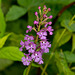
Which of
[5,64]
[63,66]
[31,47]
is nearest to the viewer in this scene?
[31,47]

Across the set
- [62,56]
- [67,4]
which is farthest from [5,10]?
[62,56]

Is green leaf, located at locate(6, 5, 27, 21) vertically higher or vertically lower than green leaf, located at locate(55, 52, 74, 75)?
higher

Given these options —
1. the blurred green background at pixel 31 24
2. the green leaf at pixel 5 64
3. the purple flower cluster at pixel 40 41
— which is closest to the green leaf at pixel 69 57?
the blurred green background at pixel 31 24

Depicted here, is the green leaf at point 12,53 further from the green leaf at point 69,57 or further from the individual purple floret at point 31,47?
the green leaf at point 69,57

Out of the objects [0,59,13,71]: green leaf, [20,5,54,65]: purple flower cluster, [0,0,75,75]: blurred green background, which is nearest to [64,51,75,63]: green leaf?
[0,0,75,75]: blurred green background

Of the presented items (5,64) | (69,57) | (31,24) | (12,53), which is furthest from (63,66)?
(5,64)

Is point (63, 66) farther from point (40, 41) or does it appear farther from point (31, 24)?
point (31, 24)

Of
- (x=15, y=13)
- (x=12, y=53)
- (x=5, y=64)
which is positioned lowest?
(x=5, y=64)

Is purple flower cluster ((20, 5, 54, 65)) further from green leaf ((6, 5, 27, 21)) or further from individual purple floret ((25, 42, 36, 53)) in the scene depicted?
green leaf ((6, 5, 27, 21))

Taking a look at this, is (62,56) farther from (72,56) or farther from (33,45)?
(33,45)
